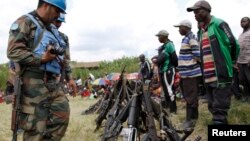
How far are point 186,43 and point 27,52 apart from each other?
3574 mm

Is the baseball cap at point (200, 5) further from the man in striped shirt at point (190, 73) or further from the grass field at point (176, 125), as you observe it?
the grass field at point (176, 125)

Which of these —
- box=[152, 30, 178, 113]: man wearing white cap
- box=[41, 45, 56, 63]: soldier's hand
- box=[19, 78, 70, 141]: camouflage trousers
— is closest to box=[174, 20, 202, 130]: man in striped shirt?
box=[152, 30, 178, 113]: man wearing white cap

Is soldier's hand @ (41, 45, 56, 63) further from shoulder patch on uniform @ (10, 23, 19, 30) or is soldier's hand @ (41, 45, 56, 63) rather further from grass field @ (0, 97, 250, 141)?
grass field @ (0, 97, 250, 141)

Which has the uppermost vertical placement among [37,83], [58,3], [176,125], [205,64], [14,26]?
[58,3]

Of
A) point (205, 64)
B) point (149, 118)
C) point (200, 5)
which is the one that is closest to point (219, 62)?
point (205, 64)

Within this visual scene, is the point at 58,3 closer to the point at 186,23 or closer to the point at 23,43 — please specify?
the point at 23,43

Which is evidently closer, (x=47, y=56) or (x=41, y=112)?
(x=47, y=56)

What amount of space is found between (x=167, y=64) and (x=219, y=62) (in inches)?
134

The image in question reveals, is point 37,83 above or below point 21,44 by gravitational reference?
below

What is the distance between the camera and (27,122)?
475 cm

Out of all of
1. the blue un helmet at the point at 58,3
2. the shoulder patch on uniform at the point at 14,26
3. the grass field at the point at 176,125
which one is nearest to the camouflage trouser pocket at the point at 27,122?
the shoulder patch on uniform at the point at 14,26

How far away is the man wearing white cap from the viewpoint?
927 cm

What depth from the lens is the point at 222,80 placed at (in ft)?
19.5

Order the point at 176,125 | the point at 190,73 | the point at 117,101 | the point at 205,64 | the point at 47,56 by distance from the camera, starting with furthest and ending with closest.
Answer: the point at 176,125 < the point at 190,73 < the point at 117,101 < the point at 205,64 < the point at 47,56
